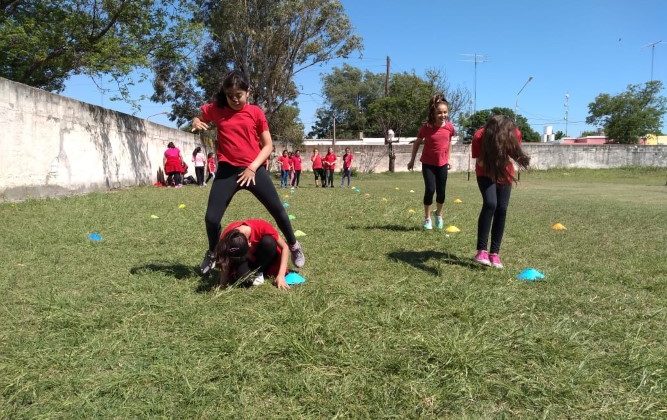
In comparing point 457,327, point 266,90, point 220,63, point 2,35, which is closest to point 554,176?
point 266,90

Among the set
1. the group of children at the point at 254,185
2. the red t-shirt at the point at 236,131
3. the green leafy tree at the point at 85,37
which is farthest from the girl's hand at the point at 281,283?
the green leafy tree at the point at 85,37

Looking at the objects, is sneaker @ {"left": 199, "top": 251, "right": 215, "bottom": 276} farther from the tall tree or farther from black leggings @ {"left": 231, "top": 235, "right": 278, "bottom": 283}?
the tall tree

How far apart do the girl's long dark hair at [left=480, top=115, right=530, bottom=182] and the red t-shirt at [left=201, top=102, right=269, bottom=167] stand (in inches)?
81.6

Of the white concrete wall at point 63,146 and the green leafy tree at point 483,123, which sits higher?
the green leafy tree at point 483,123

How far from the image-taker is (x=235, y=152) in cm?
415

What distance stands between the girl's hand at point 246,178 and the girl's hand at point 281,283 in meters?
0.79

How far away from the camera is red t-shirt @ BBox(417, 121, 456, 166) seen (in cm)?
654

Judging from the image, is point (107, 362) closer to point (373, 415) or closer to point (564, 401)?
point (373, 415)

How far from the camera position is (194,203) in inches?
423

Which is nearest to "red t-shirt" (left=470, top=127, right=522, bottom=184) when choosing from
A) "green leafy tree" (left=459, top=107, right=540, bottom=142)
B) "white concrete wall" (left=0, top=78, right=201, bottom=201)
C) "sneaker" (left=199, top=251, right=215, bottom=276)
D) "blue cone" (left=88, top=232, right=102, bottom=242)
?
"sneaker" (left=199, top=251, right=215, bottom=276)

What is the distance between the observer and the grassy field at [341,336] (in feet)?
7.27

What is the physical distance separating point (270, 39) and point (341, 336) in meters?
26.9

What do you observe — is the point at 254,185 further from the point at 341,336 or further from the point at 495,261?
the point at 495,261

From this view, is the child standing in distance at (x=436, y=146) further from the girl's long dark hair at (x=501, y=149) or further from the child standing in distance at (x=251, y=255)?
the child standing in distance at (x=251, y=255)
